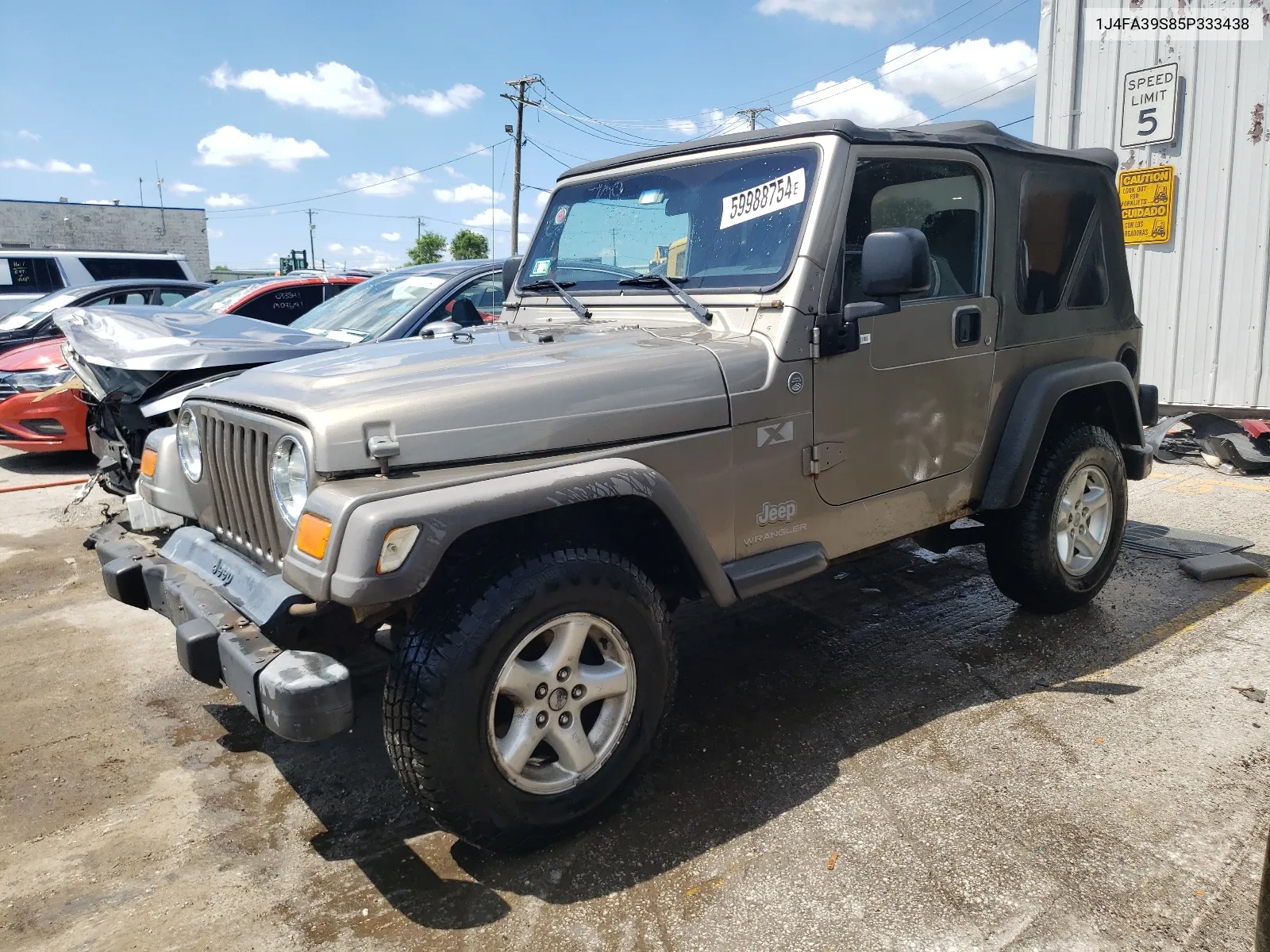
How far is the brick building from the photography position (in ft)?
170

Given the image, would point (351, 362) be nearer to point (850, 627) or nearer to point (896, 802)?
point (896, 802)

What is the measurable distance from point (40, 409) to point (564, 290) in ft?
20.3

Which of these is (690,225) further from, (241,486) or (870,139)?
(241,486)

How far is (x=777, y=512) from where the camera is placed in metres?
3.21

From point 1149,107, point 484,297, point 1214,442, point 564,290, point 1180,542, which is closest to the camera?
point 564,290

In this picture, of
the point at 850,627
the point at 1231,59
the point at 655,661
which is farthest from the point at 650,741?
the point at 1231,59

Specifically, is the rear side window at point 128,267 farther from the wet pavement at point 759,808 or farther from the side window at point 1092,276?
the side window at point 1092,276

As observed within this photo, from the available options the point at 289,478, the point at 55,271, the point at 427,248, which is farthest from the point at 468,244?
the point at 289,478

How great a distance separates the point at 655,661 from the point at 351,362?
133 cm

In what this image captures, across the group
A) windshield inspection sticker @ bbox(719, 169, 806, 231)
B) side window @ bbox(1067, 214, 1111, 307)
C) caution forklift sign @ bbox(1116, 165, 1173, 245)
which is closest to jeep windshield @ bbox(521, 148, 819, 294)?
windshield inspection sticker @ bbox(719, 169, 806, 231)

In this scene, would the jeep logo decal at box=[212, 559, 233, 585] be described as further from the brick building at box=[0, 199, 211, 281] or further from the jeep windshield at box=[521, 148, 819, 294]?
the brick building at box=[0, 199, 211, 281]

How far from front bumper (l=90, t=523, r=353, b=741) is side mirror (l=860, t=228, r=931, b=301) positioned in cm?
200

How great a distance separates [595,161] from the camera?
411cm

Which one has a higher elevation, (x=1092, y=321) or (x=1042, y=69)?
(x=1042, y=69)
